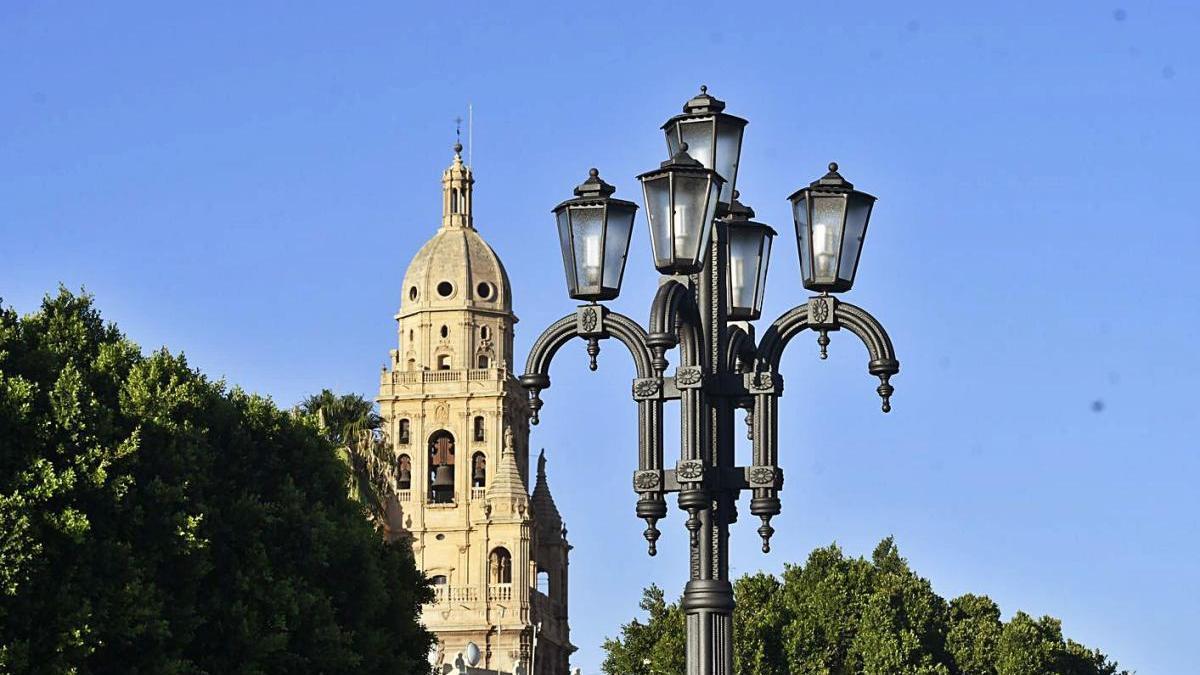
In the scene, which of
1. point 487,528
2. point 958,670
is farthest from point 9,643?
point 487,528

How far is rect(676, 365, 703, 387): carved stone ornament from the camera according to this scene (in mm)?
17672

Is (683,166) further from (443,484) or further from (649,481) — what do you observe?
(443,484)

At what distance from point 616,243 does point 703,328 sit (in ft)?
3.19

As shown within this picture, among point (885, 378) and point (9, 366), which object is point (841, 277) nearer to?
point (885, 378)

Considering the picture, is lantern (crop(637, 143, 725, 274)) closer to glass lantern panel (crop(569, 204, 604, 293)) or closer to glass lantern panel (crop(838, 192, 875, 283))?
glass lantern panel (crop(569, 204, 604, 293))

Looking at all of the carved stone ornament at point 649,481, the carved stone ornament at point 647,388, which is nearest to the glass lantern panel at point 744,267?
the carved stone ornament at point 647,388

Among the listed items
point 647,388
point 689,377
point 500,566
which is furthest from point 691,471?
point 500,566

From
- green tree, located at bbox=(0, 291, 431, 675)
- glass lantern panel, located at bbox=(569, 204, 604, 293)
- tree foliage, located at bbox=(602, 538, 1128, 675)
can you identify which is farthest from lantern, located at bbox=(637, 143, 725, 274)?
tree foliage, located at bbox=(602, 538, 1128, 675)

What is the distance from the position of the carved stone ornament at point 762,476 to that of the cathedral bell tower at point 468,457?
66.9 metres

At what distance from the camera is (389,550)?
42469 millimetres

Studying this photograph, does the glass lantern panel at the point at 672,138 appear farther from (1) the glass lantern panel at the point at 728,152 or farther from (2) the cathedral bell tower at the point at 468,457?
(2) the cathedral bell tower at the point at 468,457

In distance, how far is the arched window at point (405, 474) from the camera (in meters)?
87.7

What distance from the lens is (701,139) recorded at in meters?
18.5

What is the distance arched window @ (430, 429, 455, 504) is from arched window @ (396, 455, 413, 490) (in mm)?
806
